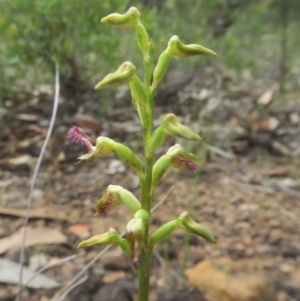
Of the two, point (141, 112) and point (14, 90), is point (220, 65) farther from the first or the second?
point (141, 112)

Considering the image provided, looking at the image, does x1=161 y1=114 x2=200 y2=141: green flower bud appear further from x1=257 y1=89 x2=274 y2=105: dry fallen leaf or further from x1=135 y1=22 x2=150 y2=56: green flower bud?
x1=257 y1=89 x2=274 y2=105: dry fallen leaf

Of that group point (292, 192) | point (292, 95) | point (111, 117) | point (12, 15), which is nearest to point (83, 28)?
point (12, 15)

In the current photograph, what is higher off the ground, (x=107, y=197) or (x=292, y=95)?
(x=107, y=197)

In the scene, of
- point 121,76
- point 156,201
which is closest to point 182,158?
point 121,76

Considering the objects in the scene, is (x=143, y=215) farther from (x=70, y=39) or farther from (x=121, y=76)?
(x=70, y=39)

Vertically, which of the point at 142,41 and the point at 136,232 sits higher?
the point at 142,41

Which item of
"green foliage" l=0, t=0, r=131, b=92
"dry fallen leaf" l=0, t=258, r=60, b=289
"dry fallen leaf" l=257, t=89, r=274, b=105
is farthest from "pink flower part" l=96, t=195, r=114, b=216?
"dry fallen leaf" l=257, t=89, r=274, b=105

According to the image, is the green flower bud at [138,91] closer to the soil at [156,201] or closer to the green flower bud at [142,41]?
the green flower bud at [142,41]
